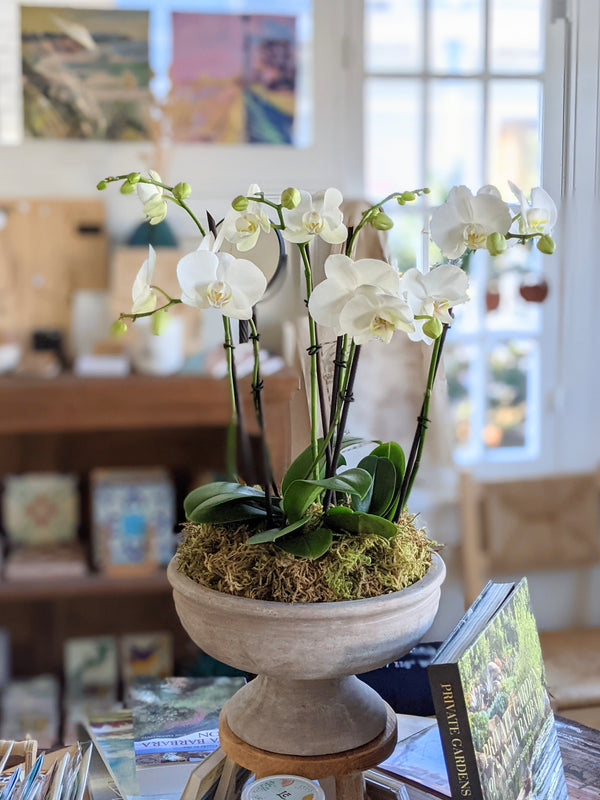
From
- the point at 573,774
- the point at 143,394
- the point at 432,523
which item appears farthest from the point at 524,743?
the point at 432,523

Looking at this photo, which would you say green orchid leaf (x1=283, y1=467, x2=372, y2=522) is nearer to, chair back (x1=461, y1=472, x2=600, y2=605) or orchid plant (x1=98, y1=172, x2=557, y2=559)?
orchid plant (x1=98, y1=172, x2=557, y2=559)

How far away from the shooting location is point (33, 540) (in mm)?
2484

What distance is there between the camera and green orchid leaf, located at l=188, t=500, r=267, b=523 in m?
0.76

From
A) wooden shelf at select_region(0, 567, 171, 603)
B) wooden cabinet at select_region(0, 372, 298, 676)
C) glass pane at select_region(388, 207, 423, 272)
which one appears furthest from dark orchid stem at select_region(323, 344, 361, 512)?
glass pane at select_region(388, 207, 423, 272)

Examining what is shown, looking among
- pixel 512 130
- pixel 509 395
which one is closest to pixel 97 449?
pixel 509 395

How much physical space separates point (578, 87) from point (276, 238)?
50 centimetres

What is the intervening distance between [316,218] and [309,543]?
260 millimetres

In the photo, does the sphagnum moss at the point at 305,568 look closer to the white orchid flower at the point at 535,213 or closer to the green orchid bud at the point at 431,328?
the green orchid bud at the point at 431,328

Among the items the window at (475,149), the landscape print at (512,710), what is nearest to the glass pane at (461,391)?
the window at (475,149)

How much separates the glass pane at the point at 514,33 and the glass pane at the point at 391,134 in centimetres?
26

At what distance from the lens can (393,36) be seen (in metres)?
2.57

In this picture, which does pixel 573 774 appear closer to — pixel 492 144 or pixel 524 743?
pixel 524 743

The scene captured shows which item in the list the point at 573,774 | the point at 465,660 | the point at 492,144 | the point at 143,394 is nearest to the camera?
the point at 465,660

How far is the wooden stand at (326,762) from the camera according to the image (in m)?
0.71
